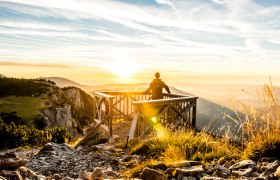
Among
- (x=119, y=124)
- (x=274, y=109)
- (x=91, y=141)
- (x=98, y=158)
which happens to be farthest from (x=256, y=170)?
(x=119, y=124)

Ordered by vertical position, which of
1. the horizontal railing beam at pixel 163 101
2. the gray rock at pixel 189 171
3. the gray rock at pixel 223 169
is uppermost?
the horizontal railing beam at pixel 163 101

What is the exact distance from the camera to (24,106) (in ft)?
95.3

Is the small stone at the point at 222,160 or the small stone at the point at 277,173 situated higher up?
the small stone at the point at 277,173

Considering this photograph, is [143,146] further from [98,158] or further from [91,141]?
[91,141]

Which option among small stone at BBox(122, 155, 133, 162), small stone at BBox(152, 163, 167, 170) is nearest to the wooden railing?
small stone at BBox(122, 155, 133, 162)

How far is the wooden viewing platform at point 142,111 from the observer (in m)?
12.7

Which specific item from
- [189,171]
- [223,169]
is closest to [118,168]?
[189,171]

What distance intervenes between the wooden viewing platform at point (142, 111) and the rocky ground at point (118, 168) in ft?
8.92

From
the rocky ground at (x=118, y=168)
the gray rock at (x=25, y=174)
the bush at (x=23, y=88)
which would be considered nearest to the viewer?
the rocky ground at (x=118, y=168)

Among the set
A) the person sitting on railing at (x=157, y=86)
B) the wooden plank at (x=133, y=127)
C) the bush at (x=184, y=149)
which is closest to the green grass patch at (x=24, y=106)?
the person sitting on railing at (x=157, y=86)

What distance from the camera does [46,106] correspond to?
28938 mm

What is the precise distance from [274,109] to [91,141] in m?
7.86

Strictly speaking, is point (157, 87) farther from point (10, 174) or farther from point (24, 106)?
point (24, 106)

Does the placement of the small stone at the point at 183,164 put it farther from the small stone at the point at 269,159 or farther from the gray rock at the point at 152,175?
the small stone at the point at 269,159
